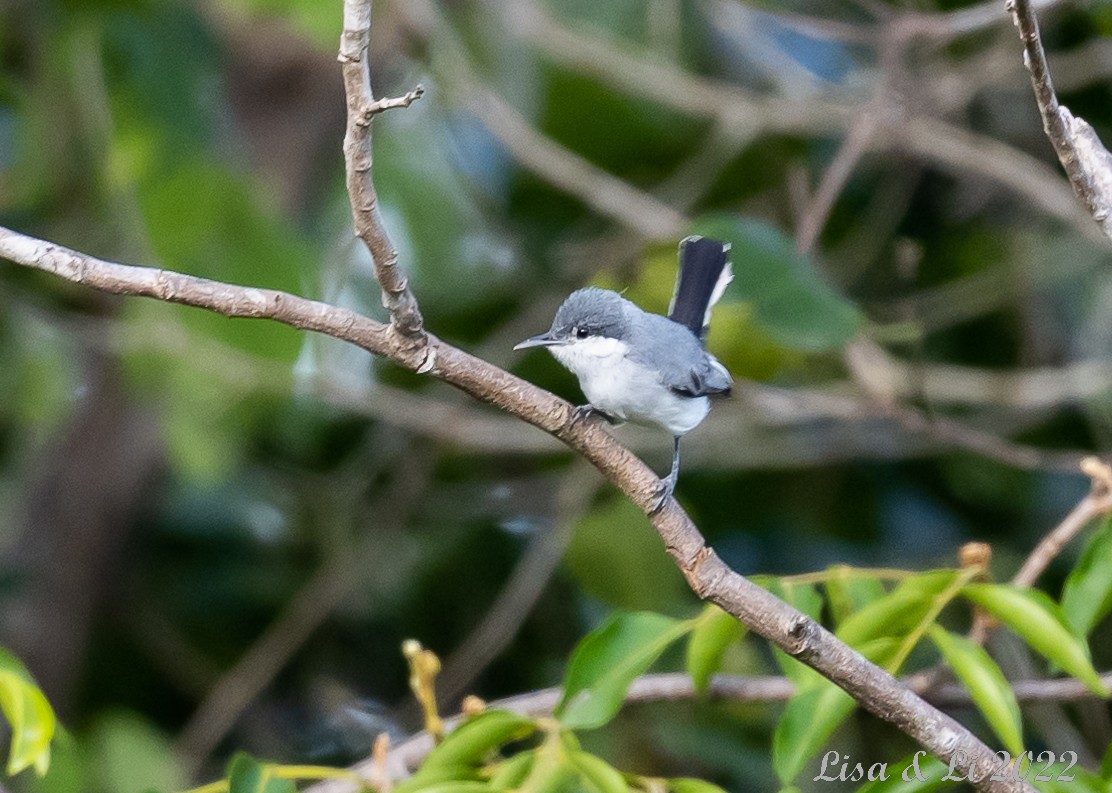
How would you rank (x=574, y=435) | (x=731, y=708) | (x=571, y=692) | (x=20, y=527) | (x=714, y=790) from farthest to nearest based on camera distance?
(x=20, y=527) → (x=731, y=708) → (x=571, y=692) → (x=714, y=790) → (x=574, y=435)

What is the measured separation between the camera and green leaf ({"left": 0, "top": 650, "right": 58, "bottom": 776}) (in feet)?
5.92

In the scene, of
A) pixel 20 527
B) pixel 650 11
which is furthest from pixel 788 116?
pixel 20 527

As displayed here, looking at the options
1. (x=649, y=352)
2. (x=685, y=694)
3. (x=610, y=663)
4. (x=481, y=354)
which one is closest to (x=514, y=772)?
(x=610, y=663)

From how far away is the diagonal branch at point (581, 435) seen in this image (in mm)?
1595

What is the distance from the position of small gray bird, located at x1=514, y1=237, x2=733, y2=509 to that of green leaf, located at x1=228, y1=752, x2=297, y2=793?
85 centimetres

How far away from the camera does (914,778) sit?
6.37ft

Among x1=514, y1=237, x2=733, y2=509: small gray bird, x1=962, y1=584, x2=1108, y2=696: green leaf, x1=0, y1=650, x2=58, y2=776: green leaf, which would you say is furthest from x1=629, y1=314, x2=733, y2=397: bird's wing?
x1=0, y1=650, x2=58, y2=776: green leaf

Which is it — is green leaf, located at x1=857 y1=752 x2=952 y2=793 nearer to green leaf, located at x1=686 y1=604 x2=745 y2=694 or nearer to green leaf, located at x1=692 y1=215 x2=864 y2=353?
green leaf, located at x1=686 y1=604 x2=745 y2=694

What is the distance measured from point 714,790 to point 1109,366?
8.17 ft

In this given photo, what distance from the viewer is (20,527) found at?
459cm

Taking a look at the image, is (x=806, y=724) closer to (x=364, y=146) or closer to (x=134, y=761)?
(x=364, y=146)

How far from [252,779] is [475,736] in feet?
1.15

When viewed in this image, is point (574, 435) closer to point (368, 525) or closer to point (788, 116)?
point (788, 116)

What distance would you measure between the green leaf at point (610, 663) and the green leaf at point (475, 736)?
3.2 inches
